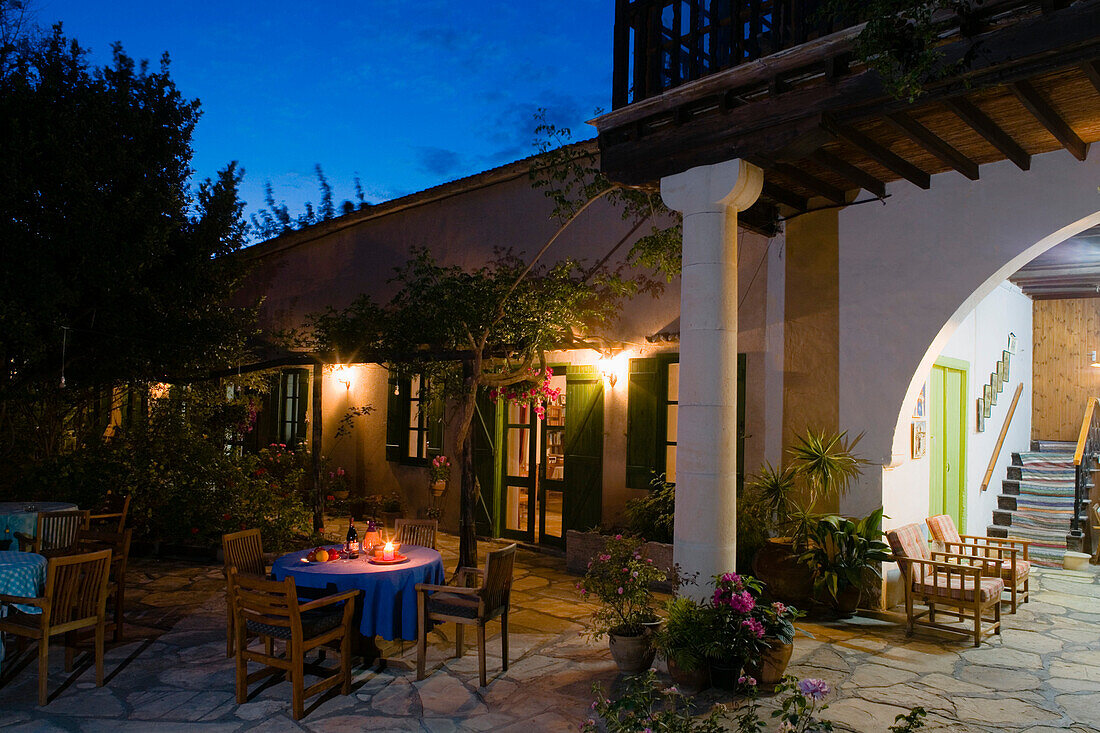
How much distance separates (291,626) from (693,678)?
2.53 metres

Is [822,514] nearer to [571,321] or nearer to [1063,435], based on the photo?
[571,321]

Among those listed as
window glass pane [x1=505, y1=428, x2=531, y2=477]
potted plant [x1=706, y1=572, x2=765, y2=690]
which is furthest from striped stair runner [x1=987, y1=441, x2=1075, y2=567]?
potted plant [x1=706, y1=572, x2=765, y2=690]

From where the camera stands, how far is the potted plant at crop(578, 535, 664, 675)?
17.0ft

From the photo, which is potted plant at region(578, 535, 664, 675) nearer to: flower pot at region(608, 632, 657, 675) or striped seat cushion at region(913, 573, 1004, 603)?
flower pot at region(608, 632, 657, 675)

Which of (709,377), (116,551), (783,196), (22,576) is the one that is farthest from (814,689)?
(116,551)

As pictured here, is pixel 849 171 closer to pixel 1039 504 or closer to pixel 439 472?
pixel 439 472

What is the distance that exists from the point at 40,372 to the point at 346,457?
15.9 feet

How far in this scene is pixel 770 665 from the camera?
4867 mm

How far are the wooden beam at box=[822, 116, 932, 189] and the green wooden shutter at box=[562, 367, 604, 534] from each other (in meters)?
4.30

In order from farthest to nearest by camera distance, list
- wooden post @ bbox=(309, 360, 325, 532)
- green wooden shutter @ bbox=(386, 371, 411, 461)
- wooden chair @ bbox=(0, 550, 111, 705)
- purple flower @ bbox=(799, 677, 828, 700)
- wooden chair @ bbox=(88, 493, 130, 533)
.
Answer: green wooden shutter @ bbox=(386, 371, 411, 461)
wooden post @ bbox=(309, 360, 325, 532)
wooden chair @ bbox=(88, 493, 130, 533)
wooden chair @ bbox=(0, 550, 111, 705)
purple flower @ bbox=(799, 677, 828, 700)

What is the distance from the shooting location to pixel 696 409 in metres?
5.33

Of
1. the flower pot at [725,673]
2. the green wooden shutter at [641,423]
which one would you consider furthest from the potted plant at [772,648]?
the green wooden shutter at [641,423]

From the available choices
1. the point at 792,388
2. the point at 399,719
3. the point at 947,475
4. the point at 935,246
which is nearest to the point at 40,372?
the point at 399,719

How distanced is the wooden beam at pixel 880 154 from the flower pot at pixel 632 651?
362cm
